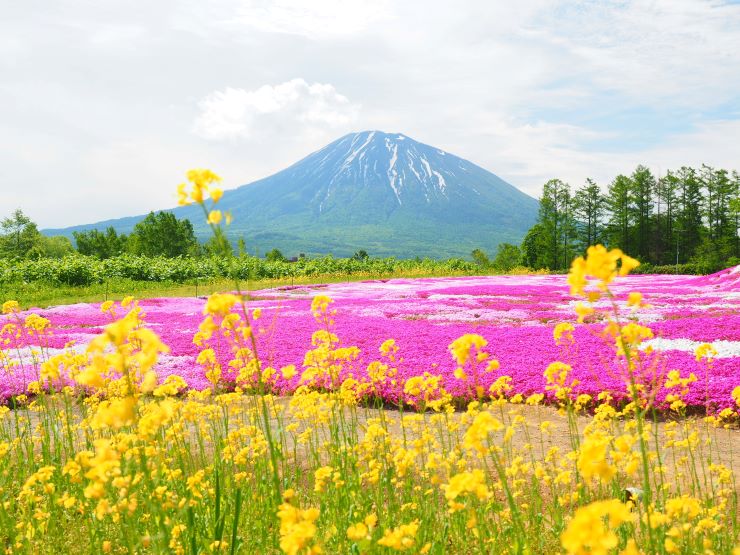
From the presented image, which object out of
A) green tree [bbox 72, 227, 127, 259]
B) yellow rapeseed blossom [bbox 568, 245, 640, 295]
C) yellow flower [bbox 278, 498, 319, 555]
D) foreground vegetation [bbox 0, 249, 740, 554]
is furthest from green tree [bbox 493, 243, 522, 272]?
yellow flower [bbox 278, 498, 319, 555]

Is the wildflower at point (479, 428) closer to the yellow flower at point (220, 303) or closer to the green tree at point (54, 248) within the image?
the yellow flower at point (220, 303)

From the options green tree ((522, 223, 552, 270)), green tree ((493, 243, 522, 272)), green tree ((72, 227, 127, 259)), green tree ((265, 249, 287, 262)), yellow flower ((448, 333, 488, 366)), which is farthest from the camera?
green tree ((72, 227, 127, 259))

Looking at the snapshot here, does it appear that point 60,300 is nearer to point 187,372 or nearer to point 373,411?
point 187,372

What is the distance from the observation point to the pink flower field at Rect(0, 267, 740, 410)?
10.7 m

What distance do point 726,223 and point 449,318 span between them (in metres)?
71.5

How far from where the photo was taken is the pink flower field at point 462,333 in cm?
1068

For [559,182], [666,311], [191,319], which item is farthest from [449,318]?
[559,182]

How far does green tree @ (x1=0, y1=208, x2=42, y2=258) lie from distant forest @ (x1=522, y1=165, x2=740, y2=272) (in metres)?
86.6

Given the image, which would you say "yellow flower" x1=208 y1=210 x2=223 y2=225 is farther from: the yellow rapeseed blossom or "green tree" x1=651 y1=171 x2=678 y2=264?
"green tree" x1=651 y1=171 x2=678 y2=264

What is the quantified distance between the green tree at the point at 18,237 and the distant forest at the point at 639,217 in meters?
86.6

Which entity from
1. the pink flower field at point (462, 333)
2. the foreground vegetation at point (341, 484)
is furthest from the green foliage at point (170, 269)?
the foreground vegetation at point (341, 484)

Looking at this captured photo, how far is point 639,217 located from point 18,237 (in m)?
106

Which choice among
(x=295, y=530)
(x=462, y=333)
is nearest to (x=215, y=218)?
(x=295, y=530)

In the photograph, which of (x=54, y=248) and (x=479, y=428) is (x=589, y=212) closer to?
(x=479, y=428)
